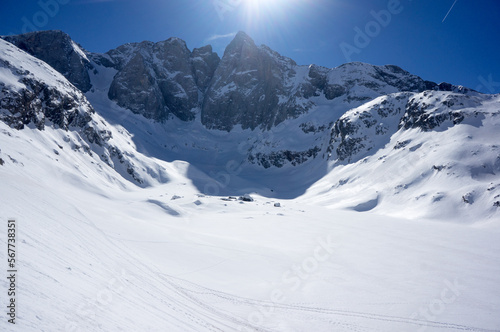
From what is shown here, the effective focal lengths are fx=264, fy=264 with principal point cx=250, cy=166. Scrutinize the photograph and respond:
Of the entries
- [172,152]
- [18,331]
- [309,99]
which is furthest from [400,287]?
[309,99]

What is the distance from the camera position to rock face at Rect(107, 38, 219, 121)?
452 ft

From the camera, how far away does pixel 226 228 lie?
1271 inches

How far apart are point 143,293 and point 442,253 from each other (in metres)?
25.3

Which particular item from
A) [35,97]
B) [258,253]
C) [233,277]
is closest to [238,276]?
[233,277]

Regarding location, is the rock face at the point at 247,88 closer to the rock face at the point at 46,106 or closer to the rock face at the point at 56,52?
the rock face at the point at 56,52

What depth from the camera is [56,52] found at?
13175 centimetres

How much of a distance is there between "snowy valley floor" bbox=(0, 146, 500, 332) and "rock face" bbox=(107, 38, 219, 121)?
5020 inches

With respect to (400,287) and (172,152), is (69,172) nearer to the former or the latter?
(400,287)

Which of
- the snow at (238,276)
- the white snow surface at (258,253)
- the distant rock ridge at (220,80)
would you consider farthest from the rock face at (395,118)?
the snow at (238,276)

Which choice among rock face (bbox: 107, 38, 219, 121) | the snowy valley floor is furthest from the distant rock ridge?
the snowy valley floor

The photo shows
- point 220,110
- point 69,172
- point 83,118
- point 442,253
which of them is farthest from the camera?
point 220,110

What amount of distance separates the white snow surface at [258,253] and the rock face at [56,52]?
91374mm

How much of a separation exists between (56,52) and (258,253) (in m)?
160

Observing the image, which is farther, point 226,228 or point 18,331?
point 226,228
